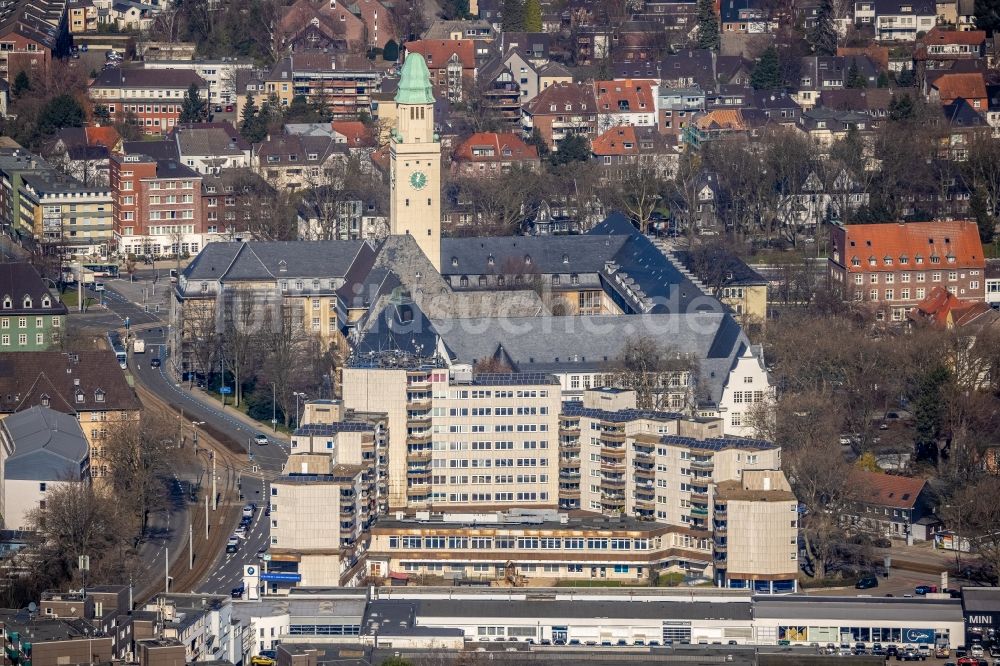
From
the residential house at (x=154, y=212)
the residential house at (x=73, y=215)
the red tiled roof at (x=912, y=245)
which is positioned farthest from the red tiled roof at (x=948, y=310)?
the residential house at (x=73, y=215)

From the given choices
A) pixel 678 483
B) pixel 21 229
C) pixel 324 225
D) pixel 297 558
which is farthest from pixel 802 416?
pixel 21 229

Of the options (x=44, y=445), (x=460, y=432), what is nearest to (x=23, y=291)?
(x=44, y=445)

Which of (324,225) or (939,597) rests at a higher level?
(324,225)

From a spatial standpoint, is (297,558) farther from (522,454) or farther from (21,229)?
(21,229)

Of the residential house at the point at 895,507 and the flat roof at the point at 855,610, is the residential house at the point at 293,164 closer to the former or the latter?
the residential house at the point at 895,507

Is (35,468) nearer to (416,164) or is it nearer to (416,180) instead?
(416,180)
